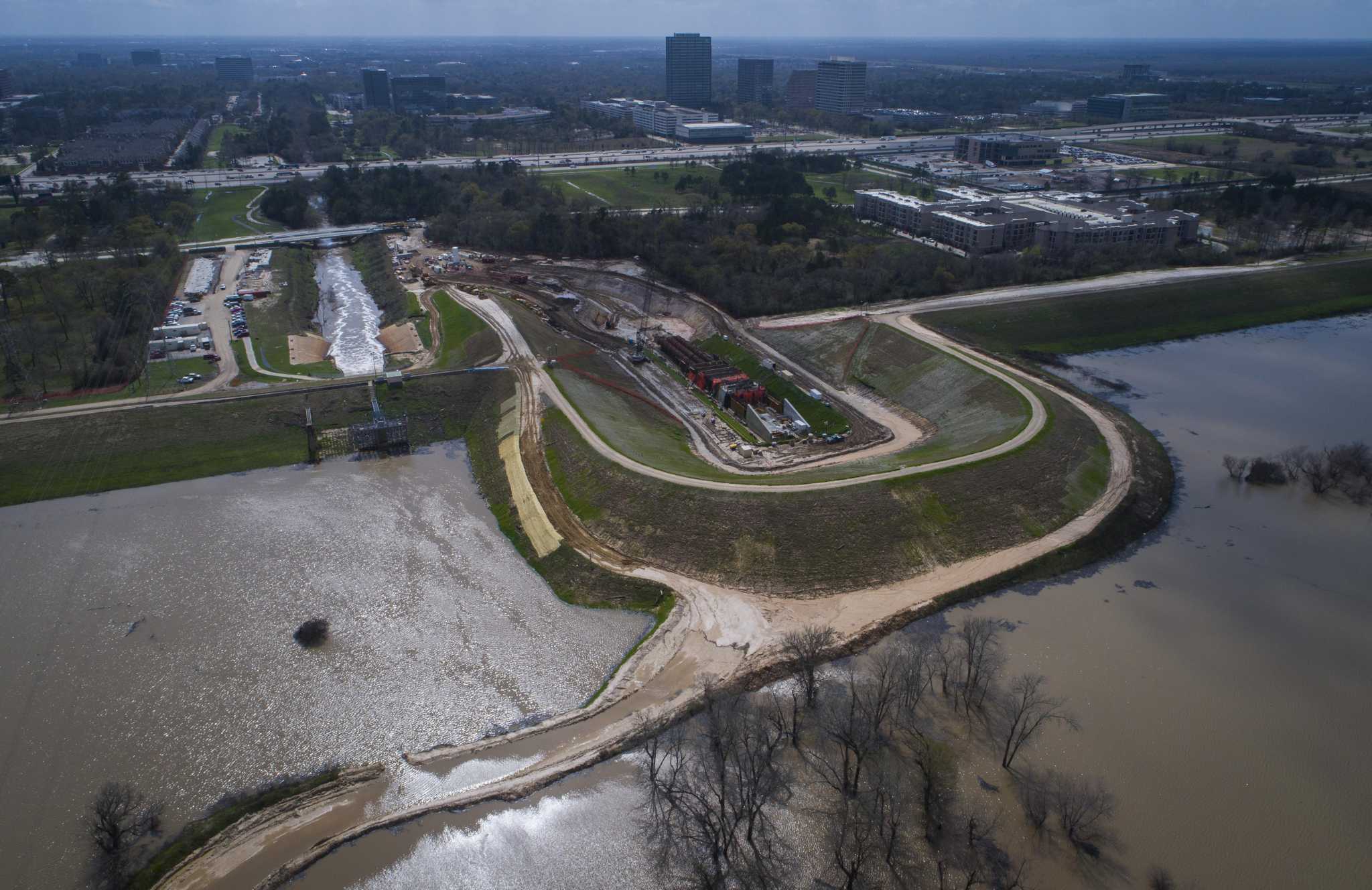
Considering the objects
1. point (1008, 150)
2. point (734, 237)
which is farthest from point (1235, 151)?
point (734, 237)

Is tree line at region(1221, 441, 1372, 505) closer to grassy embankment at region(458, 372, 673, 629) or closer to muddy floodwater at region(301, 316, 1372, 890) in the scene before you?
muddy floodwater at region(301, 316, 1372, 890)

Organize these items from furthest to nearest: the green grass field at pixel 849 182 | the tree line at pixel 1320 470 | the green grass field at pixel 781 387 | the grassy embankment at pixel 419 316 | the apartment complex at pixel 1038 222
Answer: the green grass field at pixel 849 182 → the apartment complex at pixel 1038 222 → the grassy embankment at pixel 419 316 → the green grass field at pixel 781 387 → the tree line at pixel 1320 470

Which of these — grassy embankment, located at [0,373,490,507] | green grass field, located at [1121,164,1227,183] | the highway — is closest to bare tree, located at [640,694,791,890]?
grassy embankment, located at [0,373,490,507]

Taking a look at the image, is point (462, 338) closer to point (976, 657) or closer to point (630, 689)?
point (630, 689)

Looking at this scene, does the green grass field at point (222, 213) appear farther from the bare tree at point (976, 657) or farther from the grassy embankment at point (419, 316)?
the bare tree at point (976, 657)

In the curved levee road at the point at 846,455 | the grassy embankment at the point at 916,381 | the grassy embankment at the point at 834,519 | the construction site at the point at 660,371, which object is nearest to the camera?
the grassy embankment at the point at 834,519

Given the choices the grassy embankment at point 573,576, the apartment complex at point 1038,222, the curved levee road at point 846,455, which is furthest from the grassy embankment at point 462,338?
the apartment complex at point 1038,222

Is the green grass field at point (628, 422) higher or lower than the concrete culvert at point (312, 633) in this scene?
higher

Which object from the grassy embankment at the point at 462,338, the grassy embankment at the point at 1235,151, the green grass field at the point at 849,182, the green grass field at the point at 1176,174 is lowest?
the grassy embankment at the point at 462,338

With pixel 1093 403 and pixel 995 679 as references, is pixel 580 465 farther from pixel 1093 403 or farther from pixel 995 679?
pixel 1093 403
